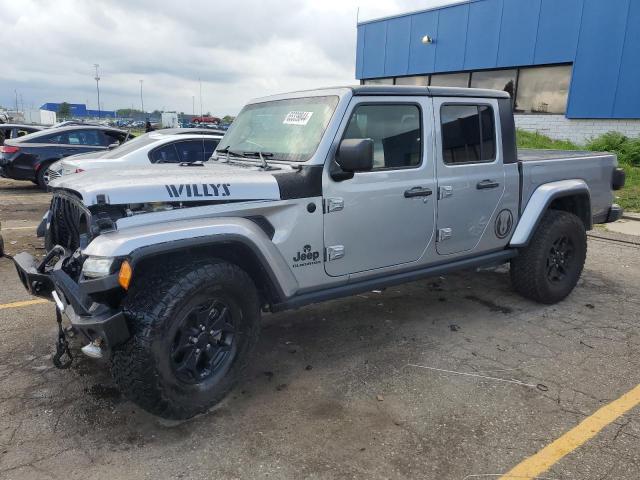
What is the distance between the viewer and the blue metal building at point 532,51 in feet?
43.7

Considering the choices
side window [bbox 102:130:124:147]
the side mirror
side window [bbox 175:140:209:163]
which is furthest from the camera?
side window [bbox 102:130:124:147]

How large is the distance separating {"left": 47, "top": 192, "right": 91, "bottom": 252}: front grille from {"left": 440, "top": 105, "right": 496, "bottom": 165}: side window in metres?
2.66

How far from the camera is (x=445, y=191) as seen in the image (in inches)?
156

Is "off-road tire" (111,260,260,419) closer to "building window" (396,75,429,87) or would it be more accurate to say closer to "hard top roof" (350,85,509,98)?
"hard top roof" (350,85,509,98)

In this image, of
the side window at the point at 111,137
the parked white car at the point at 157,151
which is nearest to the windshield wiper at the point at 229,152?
the parked white car at the point at 157,151

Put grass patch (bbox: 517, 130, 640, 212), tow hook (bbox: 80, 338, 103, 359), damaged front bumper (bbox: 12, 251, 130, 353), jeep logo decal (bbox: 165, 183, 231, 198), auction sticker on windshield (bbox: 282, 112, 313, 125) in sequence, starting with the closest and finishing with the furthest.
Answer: damaged front bumper (bbox: 12, 251, 130, 353)
tow hook (bbox: 80, 338, 103, 359)
jeep logo decal (bbox: 165, 183, 231, 198)
auction sticker on windshield (bbox: 282, 112, 313, 125)
grass patch (bbox: 517, 130, 640, 212)

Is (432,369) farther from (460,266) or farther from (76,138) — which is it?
(76,138)

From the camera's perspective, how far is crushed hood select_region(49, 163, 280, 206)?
269 cm

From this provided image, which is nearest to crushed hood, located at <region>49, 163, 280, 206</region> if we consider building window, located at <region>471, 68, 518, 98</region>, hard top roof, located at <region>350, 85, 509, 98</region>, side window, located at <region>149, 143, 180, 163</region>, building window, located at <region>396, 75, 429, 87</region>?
hard top roof, located at <region>350, 85, 509, 98</region>

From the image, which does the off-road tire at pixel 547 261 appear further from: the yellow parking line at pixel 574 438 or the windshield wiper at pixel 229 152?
the windshield wiper at pixel 229 152

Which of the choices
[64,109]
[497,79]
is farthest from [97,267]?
[64,109]

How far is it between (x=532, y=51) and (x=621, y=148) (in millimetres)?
4238

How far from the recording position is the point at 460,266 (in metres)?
4.25

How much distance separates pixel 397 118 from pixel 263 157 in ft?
3.47
